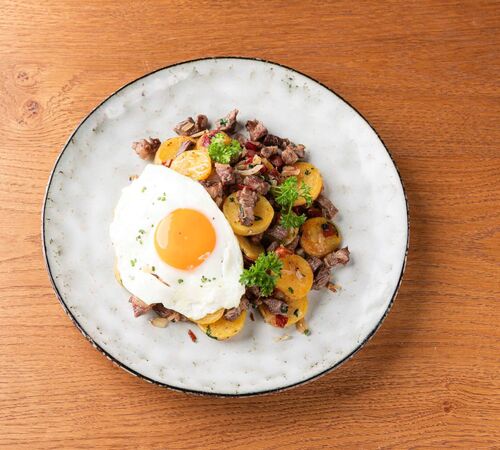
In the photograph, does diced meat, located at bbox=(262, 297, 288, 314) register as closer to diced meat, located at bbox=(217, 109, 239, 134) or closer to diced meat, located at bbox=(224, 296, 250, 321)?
diced meat, located at bbox=(224, 296, 250, 321)

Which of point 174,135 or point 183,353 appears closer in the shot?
point 183,353

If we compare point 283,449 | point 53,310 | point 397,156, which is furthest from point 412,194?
point 53,310

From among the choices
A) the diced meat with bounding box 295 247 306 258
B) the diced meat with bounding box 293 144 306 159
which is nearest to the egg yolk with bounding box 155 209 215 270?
the diced meat with bounding box 295 247 306 258

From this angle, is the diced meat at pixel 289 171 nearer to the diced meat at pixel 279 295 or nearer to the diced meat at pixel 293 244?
the diced meat at pixel 293 244

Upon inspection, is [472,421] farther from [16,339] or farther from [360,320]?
[16,339]

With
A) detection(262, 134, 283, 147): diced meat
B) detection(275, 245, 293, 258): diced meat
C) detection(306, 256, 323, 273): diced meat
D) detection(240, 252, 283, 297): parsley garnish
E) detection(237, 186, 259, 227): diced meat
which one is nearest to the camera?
detection(240, 252, 283, 297): parsley garnish

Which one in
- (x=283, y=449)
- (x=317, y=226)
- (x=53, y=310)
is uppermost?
(x=317, y=226)
